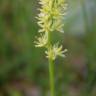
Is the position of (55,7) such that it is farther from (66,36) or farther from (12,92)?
(66,36)

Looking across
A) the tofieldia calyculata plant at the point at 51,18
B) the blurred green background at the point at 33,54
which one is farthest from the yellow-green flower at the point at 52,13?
the blurred green background at the point at 33,54

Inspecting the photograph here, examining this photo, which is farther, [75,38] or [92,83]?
[75,38]

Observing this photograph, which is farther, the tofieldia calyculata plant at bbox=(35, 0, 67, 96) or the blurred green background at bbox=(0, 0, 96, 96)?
the blurred green background at bbox=(0, 0, 96, 96)

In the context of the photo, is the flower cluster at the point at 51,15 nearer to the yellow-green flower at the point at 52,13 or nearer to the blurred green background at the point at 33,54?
the yellow-green flower at the point at 52,13

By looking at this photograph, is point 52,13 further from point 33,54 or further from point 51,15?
point 33,54

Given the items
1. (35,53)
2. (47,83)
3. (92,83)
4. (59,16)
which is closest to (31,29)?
(35,53)

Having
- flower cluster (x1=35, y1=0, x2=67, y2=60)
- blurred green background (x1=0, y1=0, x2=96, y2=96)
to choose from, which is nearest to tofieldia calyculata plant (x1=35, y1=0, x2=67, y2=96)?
flower cluster (x1=35, y1=0, x2=67, y2=60)

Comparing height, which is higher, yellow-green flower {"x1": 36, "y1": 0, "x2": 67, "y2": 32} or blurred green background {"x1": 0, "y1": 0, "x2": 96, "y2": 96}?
yellow-green flower {"x1": 36, "y1": 0, "x2": 67, "y2": 32}

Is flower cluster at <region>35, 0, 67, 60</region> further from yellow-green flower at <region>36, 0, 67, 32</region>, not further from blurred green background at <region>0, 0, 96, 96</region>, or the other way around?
blurred green background at <region>0, 0, 96, 96</region>
